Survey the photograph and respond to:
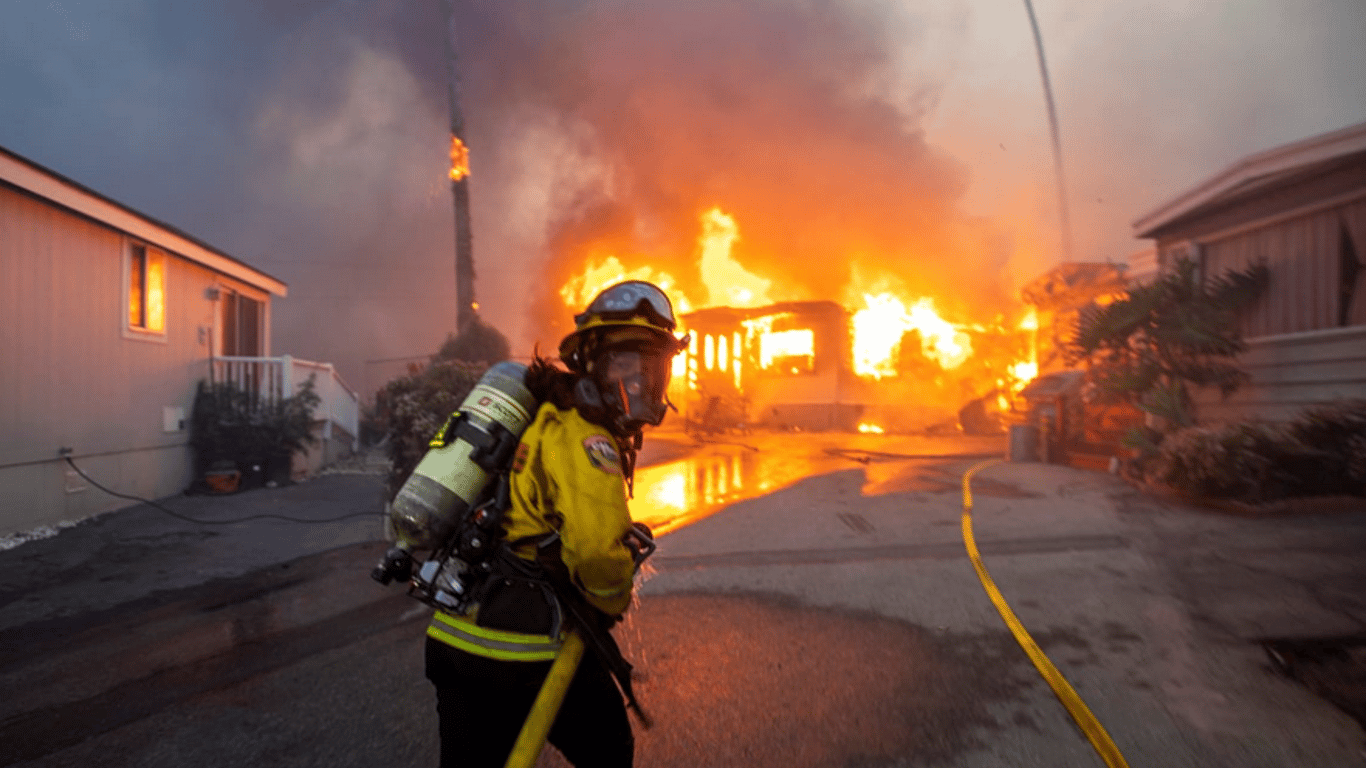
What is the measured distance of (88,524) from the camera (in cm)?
811

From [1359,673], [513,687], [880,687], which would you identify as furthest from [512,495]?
[1359,673]

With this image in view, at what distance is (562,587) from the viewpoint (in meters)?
1.91

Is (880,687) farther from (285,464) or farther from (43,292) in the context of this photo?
(285,464)

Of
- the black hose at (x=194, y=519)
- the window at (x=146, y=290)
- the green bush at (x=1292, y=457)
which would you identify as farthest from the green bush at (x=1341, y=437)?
the window at (x=146, y=290)

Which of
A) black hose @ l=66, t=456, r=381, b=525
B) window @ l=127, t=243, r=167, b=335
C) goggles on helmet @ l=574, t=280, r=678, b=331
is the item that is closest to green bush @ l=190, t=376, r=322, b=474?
window @ l=127, t=243, r=167, b=335

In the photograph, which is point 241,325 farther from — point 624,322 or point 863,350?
point 863,350

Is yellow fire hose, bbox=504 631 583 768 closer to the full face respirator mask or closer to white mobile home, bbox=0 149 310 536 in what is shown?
the full face respirator mask

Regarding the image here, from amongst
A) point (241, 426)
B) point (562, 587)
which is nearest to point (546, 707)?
point (562, 587)

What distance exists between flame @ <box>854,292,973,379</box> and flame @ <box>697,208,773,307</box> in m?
4.35

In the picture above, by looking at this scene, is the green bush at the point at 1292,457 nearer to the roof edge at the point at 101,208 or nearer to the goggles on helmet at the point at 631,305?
the goggles on helmet at the point at 631,305

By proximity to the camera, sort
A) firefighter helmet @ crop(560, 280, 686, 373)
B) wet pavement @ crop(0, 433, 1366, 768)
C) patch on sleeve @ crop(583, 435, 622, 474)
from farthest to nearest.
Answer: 1. wet pavement @ crop(0, 433, 1366, 768)
2. firefighter helmet @ crop(560, 280, 686, 373)
3. patch on sleeve @ crop(583, 435, 622, 474)

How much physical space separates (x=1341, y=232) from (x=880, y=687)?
25.7 feet

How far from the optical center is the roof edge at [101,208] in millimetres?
7473

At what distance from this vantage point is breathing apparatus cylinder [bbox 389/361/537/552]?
1.94m
